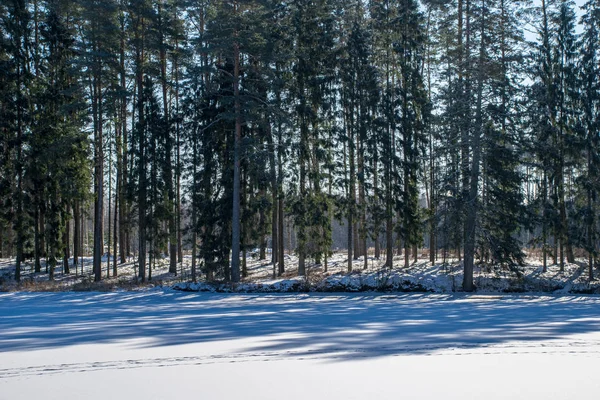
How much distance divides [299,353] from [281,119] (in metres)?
16.4

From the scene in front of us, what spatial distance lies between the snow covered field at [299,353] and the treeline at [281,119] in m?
10.6

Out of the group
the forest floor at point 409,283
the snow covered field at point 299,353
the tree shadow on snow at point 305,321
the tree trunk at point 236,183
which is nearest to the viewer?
the snow covered field at point 299,353

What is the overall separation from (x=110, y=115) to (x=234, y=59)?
22.6 feet

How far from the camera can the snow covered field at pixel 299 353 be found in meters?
6.23

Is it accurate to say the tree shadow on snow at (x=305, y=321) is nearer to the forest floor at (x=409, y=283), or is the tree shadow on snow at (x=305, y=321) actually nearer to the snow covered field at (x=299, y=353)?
the snow covered field at (x=299, y=353)

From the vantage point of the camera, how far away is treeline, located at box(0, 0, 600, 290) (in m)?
23.6

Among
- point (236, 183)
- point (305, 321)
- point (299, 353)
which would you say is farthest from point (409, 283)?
point (299, 353)

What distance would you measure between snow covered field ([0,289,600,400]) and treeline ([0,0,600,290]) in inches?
418

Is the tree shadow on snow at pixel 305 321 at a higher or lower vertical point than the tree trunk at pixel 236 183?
lower

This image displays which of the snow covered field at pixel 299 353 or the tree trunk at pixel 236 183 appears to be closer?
the snow covered field at pixel 299 353

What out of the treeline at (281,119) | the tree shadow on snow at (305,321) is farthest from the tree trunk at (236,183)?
the tree shadow on snow at (305,321)

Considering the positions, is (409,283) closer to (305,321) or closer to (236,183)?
(236,183)

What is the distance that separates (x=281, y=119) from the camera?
2362cm

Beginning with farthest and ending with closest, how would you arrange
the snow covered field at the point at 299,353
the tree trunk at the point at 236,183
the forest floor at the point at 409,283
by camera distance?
the tree trunk at the point at 236,183, the forest floor at the point at 409,283, the snow covered field at the point at 299,353
